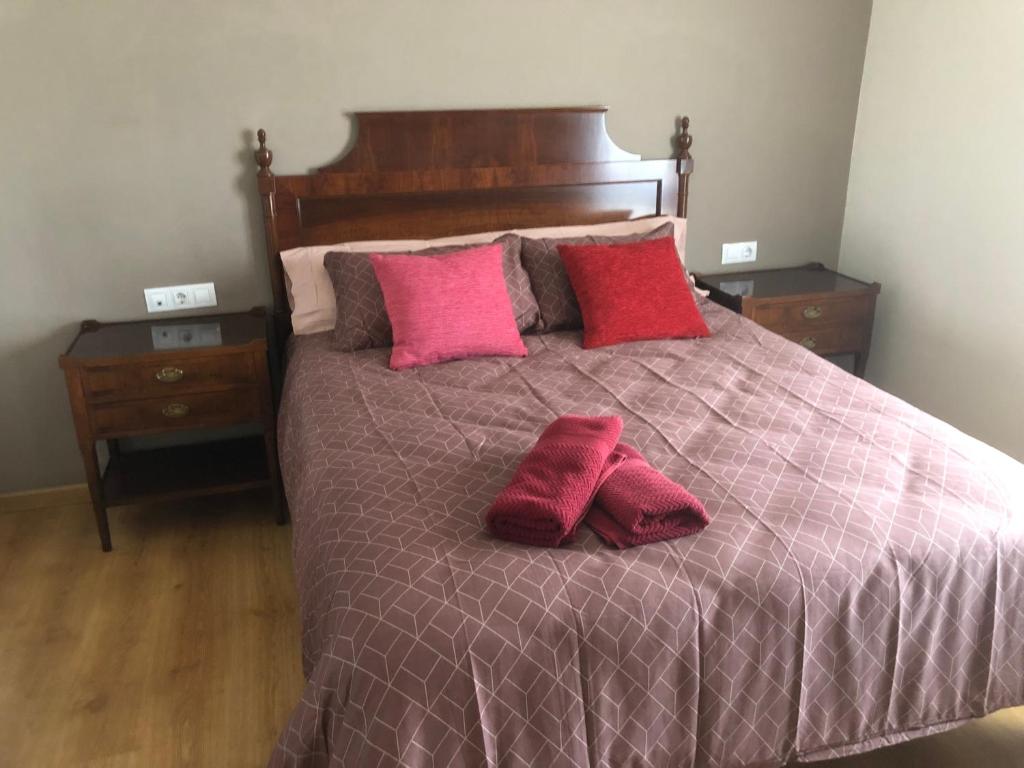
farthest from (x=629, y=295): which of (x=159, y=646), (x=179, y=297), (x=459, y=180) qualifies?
(x=159, y=646)

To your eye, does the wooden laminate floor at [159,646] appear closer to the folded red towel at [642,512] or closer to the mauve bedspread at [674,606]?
the mauve bedspread at [674,606]

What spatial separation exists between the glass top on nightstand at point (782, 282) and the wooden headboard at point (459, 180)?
445 millimetres

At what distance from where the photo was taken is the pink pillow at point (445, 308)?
253 cm

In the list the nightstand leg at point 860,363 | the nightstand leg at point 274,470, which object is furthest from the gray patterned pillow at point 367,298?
the nightstand leg at point 860,363

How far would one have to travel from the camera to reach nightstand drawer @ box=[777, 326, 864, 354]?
3277mm

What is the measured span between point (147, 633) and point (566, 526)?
1.43 metres

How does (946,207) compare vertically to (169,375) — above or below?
above

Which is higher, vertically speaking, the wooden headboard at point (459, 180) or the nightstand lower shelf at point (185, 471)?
the wooden headboard at point (459, 180)

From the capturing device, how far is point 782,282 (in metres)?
3.38

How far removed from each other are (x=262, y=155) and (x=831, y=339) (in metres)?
2.23

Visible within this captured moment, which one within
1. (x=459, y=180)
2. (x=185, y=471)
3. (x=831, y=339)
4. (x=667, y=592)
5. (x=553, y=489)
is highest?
(x=459, y=180)

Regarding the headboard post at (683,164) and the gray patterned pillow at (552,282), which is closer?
the gray patterned pillow at (552,282)

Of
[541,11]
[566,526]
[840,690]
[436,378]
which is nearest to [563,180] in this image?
[541,11]

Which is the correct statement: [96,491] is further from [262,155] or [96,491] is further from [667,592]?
[667,592]
